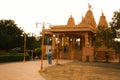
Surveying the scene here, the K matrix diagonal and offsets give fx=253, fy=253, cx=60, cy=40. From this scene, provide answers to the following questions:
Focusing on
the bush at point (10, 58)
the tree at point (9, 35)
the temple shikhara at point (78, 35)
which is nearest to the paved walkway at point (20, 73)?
the bush at point (10, 58)

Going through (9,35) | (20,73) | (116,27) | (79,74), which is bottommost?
(79,74)

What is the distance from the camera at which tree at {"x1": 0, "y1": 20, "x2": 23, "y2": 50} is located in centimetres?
4612

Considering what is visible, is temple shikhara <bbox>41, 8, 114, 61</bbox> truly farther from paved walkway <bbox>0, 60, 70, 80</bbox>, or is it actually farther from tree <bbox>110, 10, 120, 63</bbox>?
paved walkway <bbox>0, 60, 70, 80</bbox>

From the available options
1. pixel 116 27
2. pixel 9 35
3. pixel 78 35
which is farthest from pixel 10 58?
pixel 9 35

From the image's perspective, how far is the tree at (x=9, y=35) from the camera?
46122 mm

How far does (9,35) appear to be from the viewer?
1906 inches

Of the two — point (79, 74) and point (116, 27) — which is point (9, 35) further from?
point (79, 74)

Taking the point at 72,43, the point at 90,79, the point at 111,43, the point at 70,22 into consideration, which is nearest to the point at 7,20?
the point at 70,22

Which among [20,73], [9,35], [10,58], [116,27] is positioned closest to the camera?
[20,73]

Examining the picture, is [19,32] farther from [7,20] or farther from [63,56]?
[63,56]

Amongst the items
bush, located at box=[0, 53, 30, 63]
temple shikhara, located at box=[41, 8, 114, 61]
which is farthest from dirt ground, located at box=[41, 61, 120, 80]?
temple shikhara, located at box=[41, 8, 114, 61]

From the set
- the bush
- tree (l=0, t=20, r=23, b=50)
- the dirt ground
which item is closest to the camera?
the dirt ground

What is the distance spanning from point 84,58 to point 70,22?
39.6 ft

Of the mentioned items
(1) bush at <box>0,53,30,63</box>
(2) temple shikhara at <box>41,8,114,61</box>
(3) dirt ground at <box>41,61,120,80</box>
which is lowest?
(3) dirt ground at <box>41,61,120,80</box>
